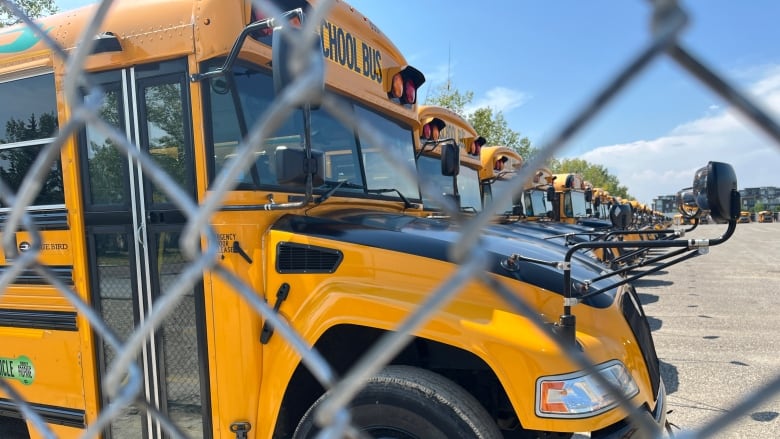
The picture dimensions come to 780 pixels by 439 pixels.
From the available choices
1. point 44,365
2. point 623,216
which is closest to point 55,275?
point 44,365

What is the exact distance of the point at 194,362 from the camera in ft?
7.36

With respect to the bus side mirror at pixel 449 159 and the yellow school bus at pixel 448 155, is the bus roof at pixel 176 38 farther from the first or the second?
the bus side mirror at pixel 449 159

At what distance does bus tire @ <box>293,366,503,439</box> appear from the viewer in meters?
1.81

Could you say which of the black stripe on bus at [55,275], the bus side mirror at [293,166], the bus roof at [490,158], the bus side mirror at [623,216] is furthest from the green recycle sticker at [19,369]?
the bus roof at [490,158]

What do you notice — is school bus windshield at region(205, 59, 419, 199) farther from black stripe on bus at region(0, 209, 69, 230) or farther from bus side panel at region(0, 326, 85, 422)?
bus side panel at region(0, 326, 85, 422)

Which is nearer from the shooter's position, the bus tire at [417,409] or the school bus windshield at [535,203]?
the bus tire at [417,409]

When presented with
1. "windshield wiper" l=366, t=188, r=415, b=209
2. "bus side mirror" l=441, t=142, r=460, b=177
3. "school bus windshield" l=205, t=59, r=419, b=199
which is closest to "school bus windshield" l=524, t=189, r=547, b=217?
"bus side mirror" l=441, t=142, r=460, b=177

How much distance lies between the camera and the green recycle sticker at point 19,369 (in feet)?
8.38

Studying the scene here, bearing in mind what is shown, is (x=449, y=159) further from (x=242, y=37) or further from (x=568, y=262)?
(x=242, y=37)

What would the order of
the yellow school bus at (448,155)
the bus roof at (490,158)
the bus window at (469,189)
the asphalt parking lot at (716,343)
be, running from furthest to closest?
the bus roof at (490,158) → the bus window at (469,189) → the yellow school bus at (448,155) → the asphalt parking lot at (716,343)

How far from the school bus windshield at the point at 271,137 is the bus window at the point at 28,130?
3.07ft

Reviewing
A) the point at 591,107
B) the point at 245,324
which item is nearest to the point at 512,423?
the point at 245,324

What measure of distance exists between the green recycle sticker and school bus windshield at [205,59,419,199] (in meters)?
1.49

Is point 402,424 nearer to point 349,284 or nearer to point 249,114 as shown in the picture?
point 349,284
